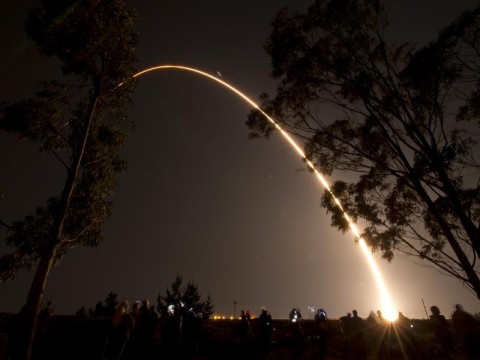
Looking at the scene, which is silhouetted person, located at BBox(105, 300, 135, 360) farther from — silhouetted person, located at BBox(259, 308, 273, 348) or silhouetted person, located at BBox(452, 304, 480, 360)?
silhouetted person, located at BBox(452, 304, 480, 360)

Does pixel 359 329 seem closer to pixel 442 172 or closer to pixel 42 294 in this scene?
pixel 442 172

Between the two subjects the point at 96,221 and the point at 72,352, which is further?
the point at 96,221

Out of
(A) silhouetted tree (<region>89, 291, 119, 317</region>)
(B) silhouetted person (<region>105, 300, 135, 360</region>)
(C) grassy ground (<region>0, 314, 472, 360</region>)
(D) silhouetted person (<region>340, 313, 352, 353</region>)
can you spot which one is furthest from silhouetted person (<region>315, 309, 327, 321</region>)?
(A) silhouetted tree (<region>89, 291, 119, 317</region>)

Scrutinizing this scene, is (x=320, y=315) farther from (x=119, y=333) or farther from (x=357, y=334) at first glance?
(x=119, y=333)

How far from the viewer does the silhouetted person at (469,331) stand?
26.8 ft

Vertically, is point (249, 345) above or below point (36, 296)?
below

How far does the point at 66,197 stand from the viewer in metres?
9.85

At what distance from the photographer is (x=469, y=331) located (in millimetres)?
8258

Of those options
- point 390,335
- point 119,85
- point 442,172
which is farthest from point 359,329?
point 119,85

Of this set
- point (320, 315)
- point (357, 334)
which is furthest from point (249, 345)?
point (357, 334)

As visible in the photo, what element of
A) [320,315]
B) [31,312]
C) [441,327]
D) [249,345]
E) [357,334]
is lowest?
[249,345]

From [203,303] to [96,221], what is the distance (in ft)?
171

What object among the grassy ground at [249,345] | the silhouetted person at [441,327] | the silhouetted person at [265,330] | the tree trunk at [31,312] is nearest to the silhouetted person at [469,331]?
the silhouetted person at [441,327]

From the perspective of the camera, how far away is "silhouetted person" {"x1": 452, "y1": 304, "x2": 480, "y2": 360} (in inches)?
321
